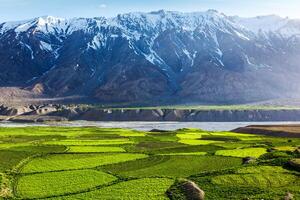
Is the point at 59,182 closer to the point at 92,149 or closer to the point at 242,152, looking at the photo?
the point at 92,149

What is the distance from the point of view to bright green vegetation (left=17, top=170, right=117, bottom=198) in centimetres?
3331

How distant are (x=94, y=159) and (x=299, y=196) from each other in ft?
68.8

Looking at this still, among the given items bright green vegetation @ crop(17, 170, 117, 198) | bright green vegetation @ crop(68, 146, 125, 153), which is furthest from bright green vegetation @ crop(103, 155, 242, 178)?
bright green vegetation @ crop(68, 146, 125, 153)

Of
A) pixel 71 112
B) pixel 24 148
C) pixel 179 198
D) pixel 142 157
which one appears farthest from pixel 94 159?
pixel 71 112

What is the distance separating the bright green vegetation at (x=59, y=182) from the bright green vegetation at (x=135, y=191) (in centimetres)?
146

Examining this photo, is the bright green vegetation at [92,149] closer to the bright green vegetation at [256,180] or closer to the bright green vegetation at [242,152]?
the bright green vegetation at [242,152]

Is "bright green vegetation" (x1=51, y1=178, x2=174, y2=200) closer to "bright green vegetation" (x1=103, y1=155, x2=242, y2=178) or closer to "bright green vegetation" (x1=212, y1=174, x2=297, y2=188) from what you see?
"bright green vegetation" (x1=103, y1=155, x2=242, y2=178)

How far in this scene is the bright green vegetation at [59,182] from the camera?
3331 cm

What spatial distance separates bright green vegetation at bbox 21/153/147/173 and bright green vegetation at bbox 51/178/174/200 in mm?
8206

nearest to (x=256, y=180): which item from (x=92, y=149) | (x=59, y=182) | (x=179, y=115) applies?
(x=59, y=182)

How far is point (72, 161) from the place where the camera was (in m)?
45.6

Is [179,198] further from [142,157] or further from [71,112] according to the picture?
[71,112]

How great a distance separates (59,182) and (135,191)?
6.08 metres

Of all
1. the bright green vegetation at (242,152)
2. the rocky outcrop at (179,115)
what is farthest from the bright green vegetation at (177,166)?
the rocky outcrop at (179,115)
